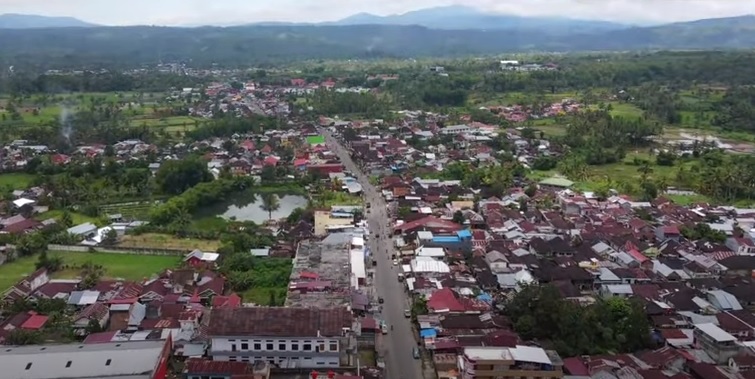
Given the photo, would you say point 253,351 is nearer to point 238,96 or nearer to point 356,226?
point 356,226

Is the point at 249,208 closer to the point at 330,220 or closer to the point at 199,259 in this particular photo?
the point at 330,220


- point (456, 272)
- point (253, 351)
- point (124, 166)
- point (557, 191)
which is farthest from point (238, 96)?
point (253, 351)

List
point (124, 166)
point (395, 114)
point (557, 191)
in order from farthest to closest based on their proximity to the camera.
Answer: point (395, 114)
point (124, 166)
point (557, 191)

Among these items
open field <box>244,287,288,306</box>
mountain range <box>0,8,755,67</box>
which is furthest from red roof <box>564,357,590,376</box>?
mountain range <box>0,8,755,67</box>

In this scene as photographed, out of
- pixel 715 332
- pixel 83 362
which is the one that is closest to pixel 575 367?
pixel 715 332

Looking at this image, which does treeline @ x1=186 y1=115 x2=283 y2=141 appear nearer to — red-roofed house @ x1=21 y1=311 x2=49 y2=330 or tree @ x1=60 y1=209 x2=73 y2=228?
tree @ x1=60 y1=209 x2=73 y2=228
